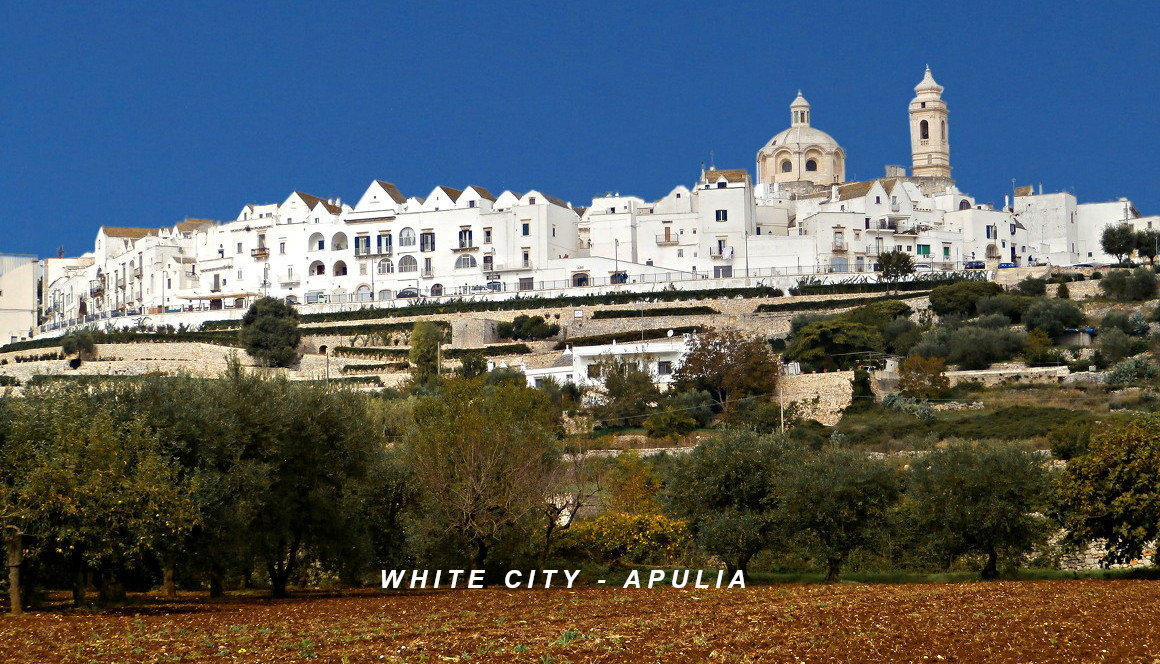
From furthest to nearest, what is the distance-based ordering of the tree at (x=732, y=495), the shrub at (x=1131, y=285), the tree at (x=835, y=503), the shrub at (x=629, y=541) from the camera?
the shrub at (x=1131, y=285) → the shrub at (x=629, y=541) → the tree at (x=732, y=495) → the tree at (x=835, y=503)

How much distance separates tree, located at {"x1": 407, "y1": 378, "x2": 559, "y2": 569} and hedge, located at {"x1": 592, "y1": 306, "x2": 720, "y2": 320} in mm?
39454

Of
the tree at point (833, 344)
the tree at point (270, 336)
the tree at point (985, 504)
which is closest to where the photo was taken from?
the tree at point (985, 504)

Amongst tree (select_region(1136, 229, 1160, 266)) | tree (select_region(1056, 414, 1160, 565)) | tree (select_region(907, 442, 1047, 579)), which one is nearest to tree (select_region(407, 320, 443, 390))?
tree (select_region(907, 442, 1047, 579))

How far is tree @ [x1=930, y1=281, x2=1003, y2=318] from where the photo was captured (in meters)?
73.7

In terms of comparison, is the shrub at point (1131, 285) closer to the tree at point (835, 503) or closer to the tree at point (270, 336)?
the tree at point (270, 336)

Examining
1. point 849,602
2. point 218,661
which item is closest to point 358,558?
point 849,602

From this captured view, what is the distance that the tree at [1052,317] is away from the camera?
225ft

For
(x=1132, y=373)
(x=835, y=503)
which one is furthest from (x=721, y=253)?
(x=835, y=503)

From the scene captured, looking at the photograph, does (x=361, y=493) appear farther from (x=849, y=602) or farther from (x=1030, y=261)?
(x=1030, y=261)

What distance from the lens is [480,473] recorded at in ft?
119

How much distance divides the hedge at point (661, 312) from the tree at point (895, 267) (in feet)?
30.8

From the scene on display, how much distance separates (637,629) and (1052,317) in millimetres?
50336

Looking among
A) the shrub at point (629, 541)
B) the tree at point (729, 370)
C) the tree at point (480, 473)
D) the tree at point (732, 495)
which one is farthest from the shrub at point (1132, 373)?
the tree at point (480, 473)

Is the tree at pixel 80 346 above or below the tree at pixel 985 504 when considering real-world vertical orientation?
above
